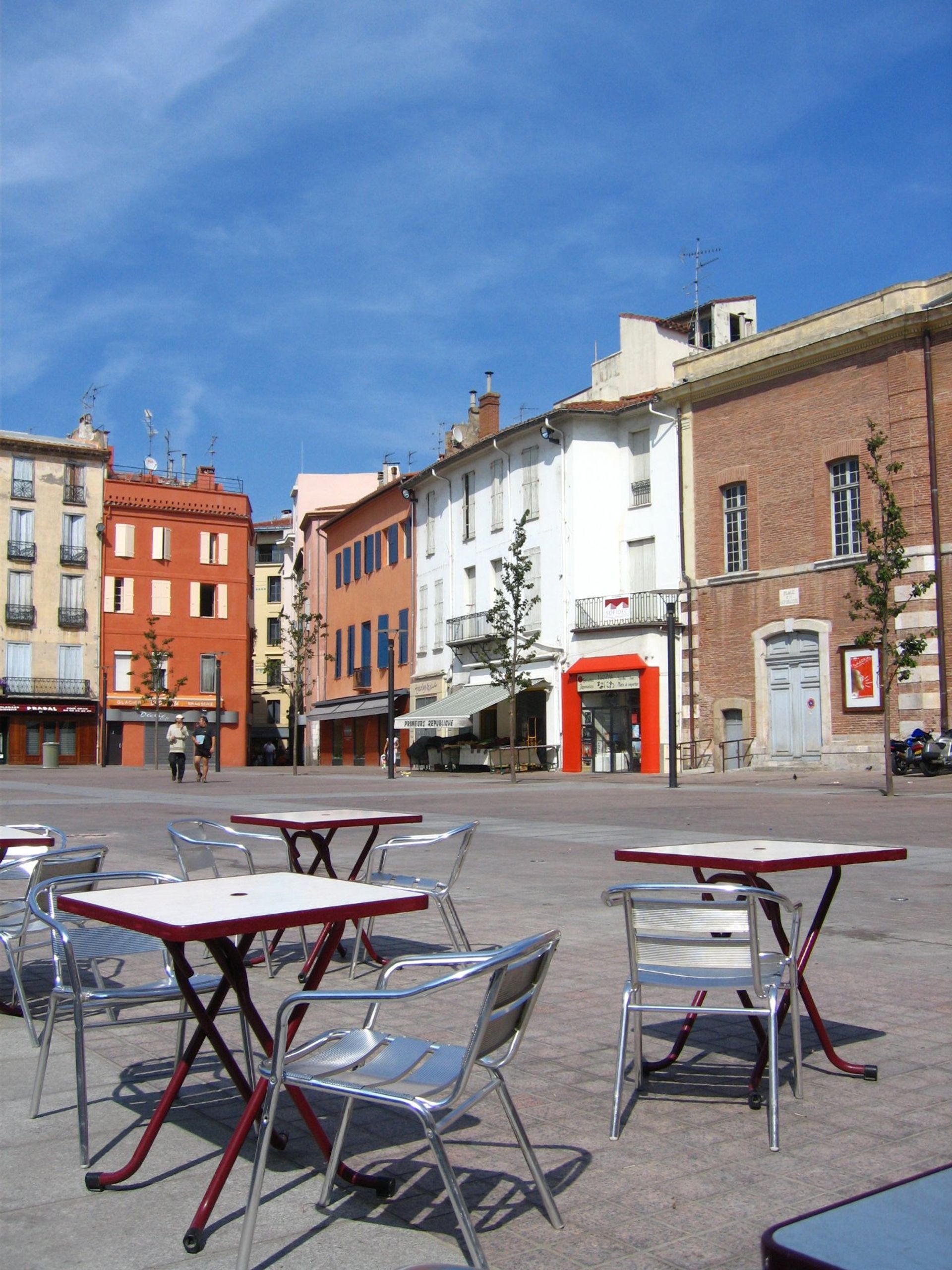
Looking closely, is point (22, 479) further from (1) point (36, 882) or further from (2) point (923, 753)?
(1) point (36, 882)

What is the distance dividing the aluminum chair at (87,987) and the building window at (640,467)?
31816 millimetres

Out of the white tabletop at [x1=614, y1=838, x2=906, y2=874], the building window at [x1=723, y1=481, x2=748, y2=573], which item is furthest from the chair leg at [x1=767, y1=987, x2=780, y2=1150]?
the building window at [x1=723, y1=481, x2=748, y2=573]

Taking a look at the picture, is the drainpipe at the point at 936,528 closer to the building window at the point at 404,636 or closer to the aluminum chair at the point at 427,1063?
the building window at the point at 404,636

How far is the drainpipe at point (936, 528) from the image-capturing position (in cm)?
2755

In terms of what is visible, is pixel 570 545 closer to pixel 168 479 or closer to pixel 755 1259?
pixel 168 479

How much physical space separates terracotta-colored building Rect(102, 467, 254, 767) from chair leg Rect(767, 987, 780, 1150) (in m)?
51.4

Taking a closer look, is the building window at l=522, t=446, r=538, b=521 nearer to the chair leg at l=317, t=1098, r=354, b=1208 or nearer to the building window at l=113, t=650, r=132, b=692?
the building window at l=113, t=650, r=132, b=692

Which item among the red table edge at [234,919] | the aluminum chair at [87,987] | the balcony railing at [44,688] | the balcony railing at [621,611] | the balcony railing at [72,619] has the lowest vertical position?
the aluminum chair at [87,987]

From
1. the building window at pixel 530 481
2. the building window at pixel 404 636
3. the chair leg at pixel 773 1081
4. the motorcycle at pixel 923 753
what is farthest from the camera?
the building window at pixel 404 636

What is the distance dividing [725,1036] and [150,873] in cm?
249

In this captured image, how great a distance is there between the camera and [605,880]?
33.8ft

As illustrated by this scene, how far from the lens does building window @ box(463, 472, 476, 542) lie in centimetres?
4150

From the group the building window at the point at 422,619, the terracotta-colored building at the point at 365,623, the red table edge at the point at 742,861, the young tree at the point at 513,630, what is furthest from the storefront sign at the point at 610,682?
the red table edge at the point at 742,861

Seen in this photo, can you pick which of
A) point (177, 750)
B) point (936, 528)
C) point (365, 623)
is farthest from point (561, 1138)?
point (365, 623)
